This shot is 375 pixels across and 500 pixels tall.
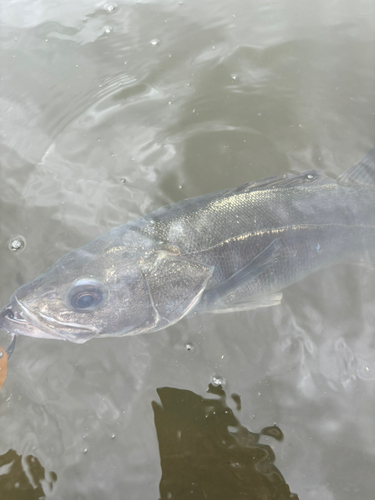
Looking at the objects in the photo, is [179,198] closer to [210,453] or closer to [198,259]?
[198,259]

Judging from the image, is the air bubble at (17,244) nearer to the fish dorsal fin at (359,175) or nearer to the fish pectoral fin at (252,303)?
the fish pectoral fin at (252,303)

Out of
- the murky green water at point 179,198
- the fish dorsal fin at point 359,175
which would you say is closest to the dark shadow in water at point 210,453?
the murky green water at point 179,198

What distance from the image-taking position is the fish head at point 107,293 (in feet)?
6.46

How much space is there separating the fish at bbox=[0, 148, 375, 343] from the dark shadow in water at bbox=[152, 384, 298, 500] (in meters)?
0.64

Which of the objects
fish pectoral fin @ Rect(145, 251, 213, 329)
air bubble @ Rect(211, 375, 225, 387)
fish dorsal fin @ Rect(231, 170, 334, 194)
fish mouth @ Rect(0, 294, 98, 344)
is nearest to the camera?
fish mouth @ Rect(0, 294, 98, 344)

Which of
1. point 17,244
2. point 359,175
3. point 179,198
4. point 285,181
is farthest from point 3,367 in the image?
point 359,175

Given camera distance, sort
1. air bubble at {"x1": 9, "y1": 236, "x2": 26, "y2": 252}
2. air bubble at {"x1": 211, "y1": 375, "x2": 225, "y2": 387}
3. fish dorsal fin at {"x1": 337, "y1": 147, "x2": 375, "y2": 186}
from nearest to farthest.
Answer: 1. air bubble at {"x1": 211, "y1": 375, "x2": 225, "y2": 387}
2. fish dorsal fin at {"x1": 337, "y1": 147, "x2": 375, "y2": 186}
3. air bubble at {"x1": 9, "y1": 236, "x2": 26, "y2": 252}

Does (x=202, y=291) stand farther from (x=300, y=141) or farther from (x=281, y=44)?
(x=281, y=44)

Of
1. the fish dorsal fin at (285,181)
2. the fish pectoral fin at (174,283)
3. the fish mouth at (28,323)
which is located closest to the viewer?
the fish mouth at (28,323)

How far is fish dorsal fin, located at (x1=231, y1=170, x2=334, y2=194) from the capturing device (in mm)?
2383

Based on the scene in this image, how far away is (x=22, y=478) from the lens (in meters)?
2.28

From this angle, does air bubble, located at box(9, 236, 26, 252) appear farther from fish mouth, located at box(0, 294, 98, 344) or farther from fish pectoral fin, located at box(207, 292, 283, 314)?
fish pectoral fin, located at box(207, 292, 283, 314)

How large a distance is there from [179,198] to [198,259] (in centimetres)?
113

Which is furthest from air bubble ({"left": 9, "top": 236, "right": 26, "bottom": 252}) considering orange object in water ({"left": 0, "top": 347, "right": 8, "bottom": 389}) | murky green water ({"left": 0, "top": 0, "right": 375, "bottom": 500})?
orange object in water ({"left": 0, "top": 347, "right": 8, "bottom": 389})
